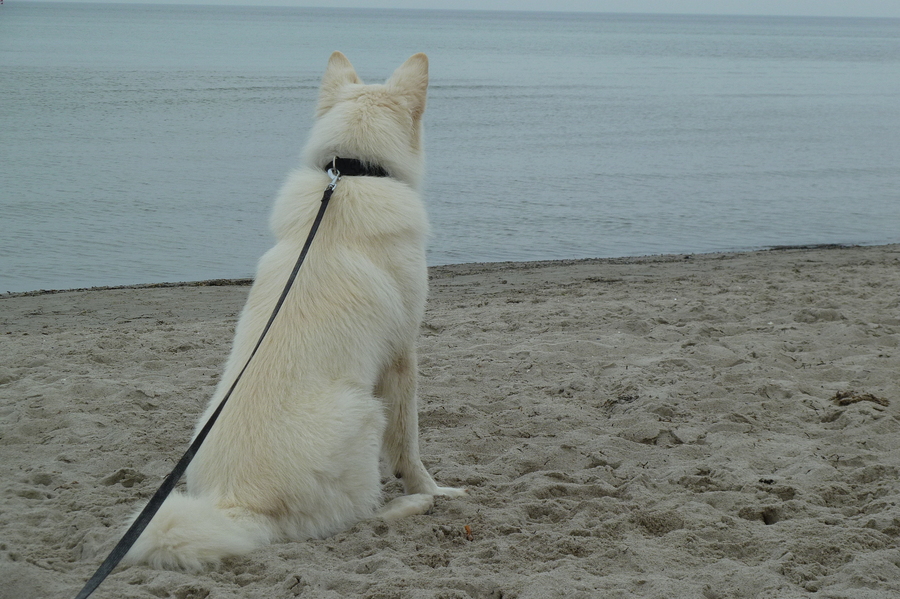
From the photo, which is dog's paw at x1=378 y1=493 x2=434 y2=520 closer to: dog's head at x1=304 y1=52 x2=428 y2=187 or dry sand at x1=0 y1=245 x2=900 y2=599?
dry sand at x1=0 y1=245 x2=900 y2=599

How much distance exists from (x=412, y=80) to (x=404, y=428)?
1.79 m

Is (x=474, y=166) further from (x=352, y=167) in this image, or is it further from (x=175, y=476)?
(x=175, y=476)

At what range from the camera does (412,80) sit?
3.88 m

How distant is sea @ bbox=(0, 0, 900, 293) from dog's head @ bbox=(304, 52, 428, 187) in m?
7.59

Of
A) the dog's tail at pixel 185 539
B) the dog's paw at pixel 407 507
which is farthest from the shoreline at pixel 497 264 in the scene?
the dog's tail at pixel 185 539

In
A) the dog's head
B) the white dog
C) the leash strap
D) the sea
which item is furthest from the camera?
the sea

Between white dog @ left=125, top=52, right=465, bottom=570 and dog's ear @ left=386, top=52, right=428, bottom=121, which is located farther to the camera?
dog's ear @ left=386, top=52, right=428, bottom=121

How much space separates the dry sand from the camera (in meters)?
2.97

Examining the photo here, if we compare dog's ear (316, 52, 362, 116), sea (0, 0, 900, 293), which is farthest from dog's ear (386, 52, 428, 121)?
sea (0, 0, 900, 293)

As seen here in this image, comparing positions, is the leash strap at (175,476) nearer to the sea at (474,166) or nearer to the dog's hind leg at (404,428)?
the dog's hind leg at (404,428)

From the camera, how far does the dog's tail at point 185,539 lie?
2.94 meters

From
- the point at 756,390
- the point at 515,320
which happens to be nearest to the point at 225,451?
the point at 756,390

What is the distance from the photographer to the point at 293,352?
3.30m

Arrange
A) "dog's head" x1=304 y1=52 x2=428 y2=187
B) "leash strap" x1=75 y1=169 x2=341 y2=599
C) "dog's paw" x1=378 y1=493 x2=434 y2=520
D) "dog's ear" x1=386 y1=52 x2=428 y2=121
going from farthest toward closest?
"dog's ear" x1=386 y1=52 x2=428 y2=121, "dog's head" x1=304 y1=52 x2=428 y2=187, "dog's paw" x1=378 y1=493 x2=434 y2=520, "leash strap" x1=75 y1=169 x2=341 y2=599
